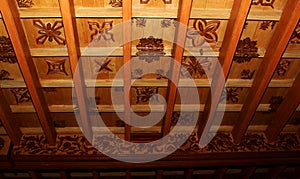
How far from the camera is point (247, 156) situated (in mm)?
3201

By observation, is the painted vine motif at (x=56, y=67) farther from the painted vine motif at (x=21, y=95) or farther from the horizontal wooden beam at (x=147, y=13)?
the horizontal wooden beam at (x=147, y=13)

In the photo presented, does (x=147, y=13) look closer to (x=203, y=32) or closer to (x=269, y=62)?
(x=203, y=32)

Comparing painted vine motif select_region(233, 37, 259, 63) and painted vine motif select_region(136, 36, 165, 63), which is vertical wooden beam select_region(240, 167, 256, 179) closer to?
painted vine motif select_region(233, 37, 259, 63)

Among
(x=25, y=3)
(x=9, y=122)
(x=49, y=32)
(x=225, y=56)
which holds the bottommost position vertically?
(x=9, y=122)

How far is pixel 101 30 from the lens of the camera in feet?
7.76

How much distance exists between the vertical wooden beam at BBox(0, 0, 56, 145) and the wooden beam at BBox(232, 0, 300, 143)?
1873mm

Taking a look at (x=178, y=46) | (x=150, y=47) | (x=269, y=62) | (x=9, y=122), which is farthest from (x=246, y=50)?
(x=9, y=122)

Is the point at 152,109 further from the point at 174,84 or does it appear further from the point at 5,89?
the point at 5,89

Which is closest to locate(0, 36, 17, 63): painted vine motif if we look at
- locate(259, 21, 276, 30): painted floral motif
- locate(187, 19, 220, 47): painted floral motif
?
locate(187, 19, 220, 47): painted floral motif

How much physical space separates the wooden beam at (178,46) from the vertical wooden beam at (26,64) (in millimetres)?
1129

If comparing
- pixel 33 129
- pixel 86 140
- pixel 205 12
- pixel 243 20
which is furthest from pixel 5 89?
pixel 243 20

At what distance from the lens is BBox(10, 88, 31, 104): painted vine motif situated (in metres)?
2.79

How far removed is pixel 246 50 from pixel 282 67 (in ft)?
1.40

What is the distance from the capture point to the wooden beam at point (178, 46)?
84.8 inches
